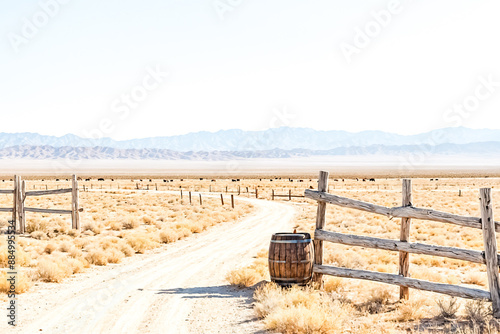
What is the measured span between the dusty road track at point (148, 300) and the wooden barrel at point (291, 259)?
94 cm

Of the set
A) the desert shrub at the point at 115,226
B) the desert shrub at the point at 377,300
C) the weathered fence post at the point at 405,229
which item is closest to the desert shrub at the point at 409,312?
the desert shrub at the point at 377,300

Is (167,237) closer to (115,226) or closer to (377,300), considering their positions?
(115,226)

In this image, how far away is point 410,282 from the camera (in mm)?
8453

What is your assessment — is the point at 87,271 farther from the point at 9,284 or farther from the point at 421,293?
the point at 421,293

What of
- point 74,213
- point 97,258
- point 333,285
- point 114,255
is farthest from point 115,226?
point 333,285

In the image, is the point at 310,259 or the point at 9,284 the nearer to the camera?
the point at 310,259

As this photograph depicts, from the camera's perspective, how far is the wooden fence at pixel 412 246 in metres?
7.50

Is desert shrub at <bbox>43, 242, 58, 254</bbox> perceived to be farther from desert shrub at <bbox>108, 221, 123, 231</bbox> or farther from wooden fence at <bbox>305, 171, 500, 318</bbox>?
wooden fence at <bbox>305, 171, 500, 318</bbox>

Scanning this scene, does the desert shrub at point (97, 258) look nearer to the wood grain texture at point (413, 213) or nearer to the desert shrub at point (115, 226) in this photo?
the wood grain texture at point (413, 213)

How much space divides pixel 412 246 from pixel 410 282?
67cm

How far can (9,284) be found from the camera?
10.2 meters

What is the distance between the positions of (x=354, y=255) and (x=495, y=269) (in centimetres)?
652

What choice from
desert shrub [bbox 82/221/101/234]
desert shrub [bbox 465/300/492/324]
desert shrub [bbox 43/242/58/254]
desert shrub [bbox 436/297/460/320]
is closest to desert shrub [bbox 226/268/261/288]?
desert shrub [bbox 436/297/460/320]

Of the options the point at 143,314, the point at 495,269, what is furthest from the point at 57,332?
the point at 495,269
